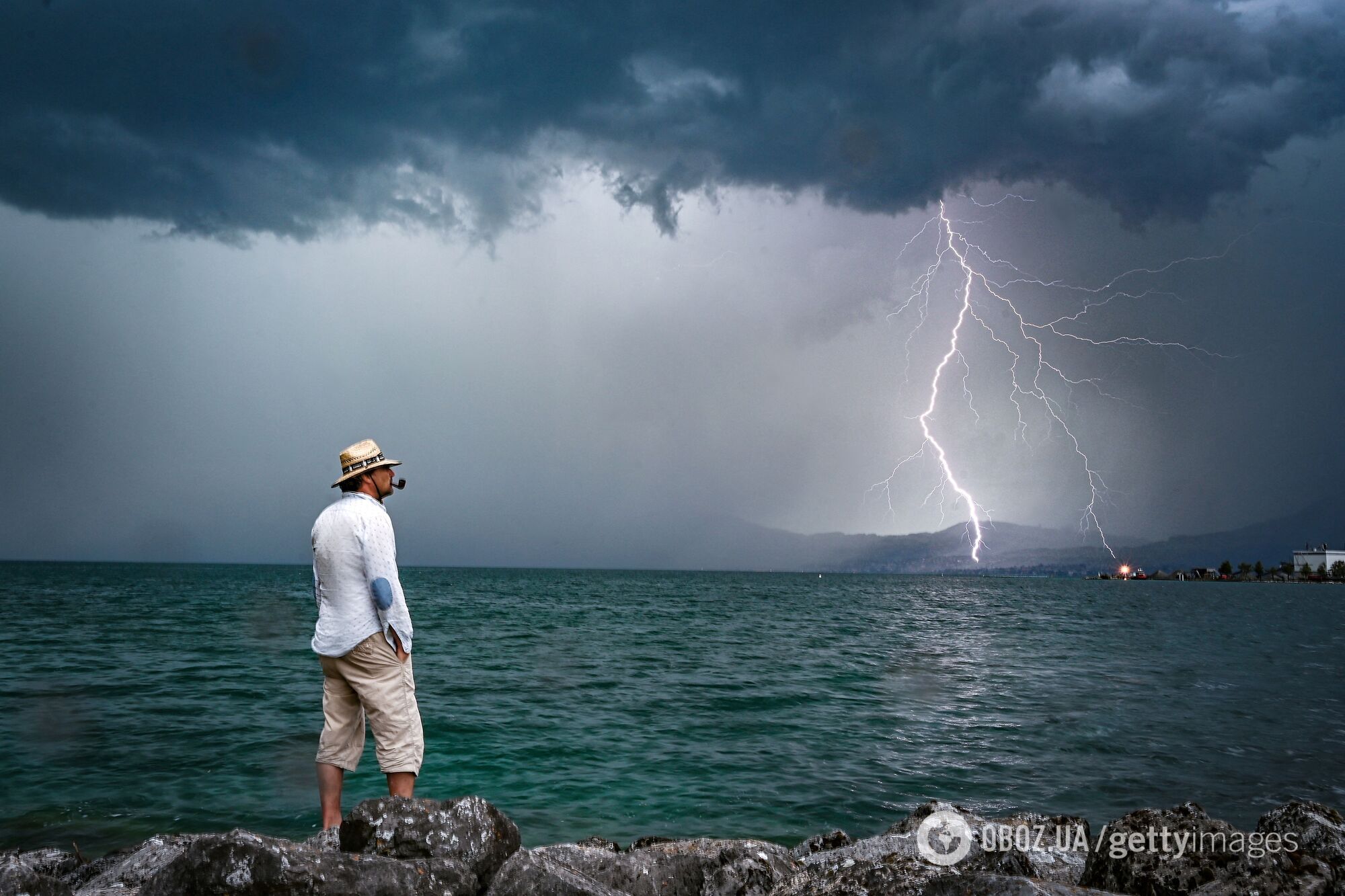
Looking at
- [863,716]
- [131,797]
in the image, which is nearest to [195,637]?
[131,797]

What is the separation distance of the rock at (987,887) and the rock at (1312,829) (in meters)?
1.93

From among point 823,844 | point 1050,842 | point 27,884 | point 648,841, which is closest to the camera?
point 27,884

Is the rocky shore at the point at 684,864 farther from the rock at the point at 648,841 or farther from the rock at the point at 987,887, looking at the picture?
the rock at the point at 648,841

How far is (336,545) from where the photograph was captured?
5043mm

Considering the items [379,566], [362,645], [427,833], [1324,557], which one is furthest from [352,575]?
[1324,557]

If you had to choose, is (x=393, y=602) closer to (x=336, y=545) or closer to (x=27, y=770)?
(x=336, y=545)

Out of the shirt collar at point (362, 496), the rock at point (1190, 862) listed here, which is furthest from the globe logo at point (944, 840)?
the shirt collar at point (362, 496)

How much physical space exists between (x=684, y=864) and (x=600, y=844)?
1.67m

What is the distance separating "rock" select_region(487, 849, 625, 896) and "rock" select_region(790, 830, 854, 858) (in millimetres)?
2823

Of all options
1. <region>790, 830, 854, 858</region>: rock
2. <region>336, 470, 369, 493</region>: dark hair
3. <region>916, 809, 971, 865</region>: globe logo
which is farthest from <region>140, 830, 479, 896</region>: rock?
<region>790, 830, 854, 858</region>: rock

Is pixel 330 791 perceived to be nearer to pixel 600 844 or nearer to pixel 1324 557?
pixel 600 844

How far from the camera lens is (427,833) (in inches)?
170

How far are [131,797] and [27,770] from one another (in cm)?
209

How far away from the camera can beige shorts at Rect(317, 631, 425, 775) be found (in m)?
5.09
